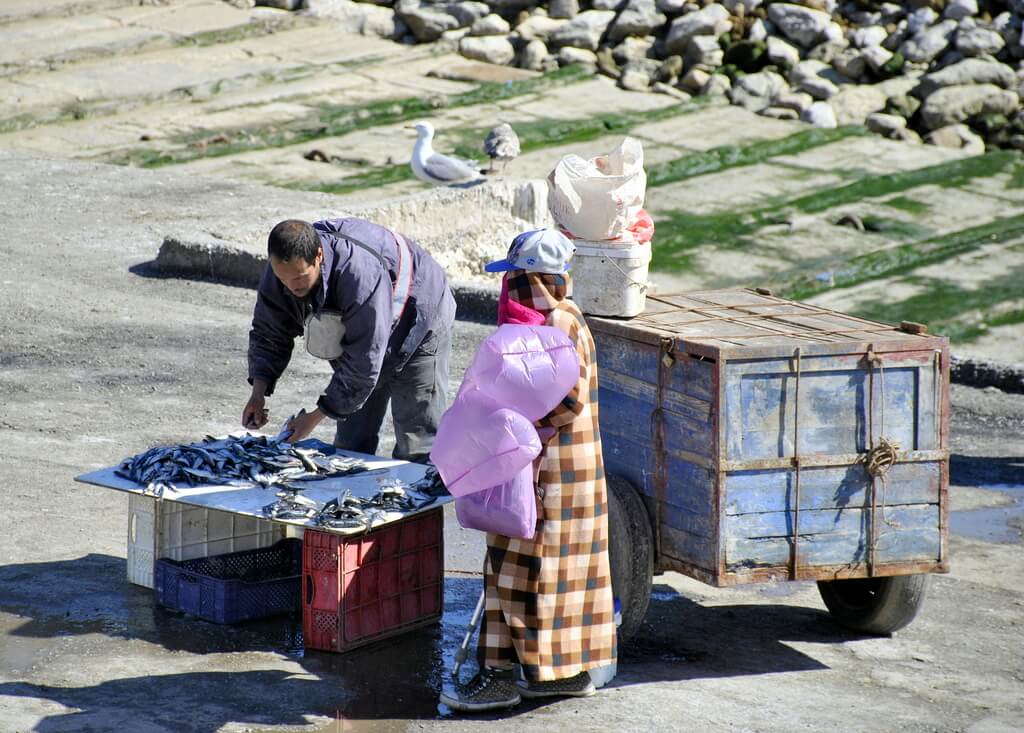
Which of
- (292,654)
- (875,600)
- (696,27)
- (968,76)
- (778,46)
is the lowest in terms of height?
(292,654)

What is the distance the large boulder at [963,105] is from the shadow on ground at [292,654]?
576 inches

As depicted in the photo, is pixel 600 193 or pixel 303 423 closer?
pixel 600 193

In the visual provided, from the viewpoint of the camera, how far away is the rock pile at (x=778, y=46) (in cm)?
2038

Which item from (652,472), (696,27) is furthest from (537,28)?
(652,472)

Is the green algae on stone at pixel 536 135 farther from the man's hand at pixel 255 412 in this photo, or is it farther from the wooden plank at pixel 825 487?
the wooden plank at pixel 825 487

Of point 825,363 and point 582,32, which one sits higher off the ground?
point 582,32

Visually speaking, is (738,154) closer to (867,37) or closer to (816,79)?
(816,79)

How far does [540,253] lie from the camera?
5.29 meters

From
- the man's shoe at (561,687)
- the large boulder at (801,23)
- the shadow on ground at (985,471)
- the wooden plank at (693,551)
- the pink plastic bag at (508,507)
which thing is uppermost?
the large boulder at (801,23)

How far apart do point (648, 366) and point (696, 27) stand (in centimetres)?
1720

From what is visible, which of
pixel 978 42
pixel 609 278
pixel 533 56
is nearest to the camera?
pixel 609 278

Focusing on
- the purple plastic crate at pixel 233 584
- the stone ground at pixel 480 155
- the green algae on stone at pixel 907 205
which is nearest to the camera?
the purple plastic crate at pixel 233 584

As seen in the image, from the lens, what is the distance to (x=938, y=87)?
814 inches

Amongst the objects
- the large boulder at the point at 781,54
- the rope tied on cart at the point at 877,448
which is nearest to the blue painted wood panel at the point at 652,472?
the rope tied on cart at the point at 877,448
